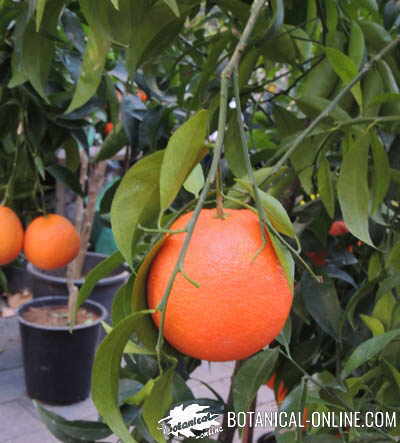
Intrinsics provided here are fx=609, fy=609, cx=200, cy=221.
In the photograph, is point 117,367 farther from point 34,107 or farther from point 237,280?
point 34,107

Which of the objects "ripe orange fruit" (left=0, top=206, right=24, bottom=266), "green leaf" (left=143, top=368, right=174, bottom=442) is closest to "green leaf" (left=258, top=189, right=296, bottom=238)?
"green leaf" (left=143, top=368, right=174, bottom=442)

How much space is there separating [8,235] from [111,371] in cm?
74

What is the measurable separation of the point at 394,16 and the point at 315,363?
460 mm

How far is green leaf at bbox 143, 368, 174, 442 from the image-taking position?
1.09ft

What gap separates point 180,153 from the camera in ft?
1.09

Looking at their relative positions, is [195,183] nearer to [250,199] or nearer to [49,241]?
[250,199]

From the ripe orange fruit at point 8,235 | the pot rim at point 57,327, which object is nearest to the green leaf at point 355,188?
the ripe orange fruit at point 8,235

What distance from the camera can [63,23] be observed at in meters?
0.75

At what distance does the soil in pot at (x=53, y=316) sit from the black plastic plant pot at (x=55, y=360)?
7cm

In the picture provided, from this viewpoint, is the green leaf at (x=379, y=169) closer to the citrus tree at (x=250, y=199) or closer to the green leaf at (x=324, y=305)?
the citrus tree at (x=250, y=199)

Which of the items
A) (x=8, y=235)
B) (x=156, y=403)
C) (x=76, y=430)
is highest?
(x=156, y=403)

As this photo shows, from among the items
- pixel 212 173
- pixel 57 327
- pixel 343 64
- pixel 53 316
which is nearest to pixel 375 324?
pixel 343 64

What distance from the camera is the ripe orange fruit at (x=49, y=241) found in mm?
1163

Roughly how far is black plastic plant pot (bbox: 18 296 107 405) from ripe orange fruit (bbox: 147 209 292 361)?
159 centimetres
